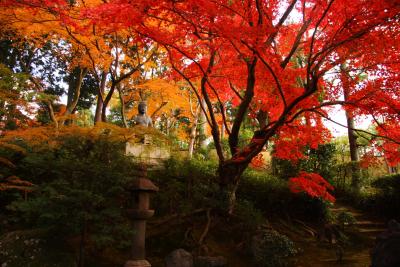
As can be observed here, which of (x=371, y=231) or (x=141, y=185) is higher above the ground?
(x=141, y=185)

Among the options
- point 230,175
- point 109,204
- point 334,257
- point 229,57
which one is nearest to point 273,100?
point 229,57

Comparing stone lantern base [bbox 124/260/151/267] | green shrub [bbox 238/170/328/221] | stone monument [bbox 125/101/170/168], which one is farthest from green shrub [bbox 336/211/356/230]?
stone lantern base [bbox 124/260/151/267]

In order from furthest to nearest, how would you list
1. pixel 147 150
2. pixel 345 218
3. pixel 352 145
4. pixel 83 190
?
pixel 352 145
pixel 147 150
pixel 345 218
pixel 83 190

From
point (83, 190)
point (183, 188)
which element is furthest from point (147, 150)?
point (83, 190)

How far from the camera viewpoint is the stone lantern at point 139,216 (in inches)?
219

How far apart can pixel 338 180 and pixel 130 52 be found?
1158 cm

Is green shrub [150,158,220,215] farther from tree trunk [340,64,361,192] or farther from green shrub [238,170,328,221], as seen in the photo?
tree trunk [340,64,361,192]

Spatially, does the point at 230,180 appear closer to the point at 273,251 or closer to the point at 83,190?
the point at 273,251

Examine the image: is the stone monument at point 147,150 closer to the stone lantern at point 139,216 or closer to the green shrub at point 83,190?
the green shrub at point 83,190

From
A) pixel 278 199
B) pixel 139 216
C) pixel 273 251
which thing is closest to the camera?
pixel 139 216

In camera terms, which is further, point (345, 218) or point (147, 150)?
point (147, 150)

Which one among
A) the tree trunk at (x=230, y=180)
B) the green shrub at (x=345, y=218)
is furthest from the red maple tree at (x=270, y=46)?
the green shrub at (x=345, y=218)

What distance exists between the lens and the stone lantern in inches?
219

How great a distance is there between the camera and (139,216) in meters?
5.64
